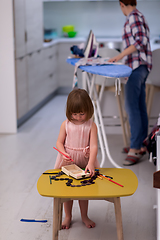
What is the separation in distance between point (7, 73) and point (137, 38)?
1.53 metres

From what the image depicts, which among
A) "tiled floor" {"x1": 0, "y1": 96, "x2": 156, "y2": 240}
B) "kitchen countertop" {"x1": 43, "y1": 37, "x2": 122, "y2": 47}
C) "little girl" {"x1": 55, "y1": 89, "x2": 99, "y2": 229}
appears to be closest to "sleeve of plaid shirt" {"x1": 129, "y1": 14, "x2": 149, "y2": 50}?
"tiled floor" {"x1": 0, "y1": 96, "x2": 156, "y2": 240}

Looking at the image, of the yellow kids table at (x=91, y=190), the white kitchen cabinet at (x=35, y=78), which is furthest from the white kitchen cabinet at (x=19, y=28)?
the yellow kids table at (x=91, y=190)

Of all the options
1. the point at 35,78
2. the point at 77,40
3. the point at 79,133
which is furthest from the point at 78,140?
the point at 77,40

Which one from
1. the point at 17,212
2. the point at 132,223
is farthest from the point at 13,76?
the point at 132,223

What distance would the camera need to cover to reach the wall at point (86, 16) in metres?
5.97

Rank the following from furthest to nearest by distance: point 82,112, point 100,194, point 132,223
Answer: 1. point 132,223
2. point 82,112
3. point 100,194

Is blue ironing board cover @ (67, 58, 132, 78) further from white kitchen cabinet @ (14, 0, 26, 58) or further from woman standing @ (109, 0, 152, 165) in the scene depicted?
white kitchen cabinet @ (14, 0, 26, 58)

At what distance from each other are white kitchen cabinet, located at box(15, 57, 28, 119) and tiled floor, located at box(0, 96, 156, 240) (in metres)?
0.59

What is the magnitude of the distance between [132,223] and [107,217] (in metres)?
0.15

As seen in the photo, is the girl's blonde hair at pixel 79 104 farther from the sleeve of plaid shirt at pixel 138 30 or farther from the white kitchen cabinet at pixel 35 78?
the white kitchen cabinet at pixel 35 78

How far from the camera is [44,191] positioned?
1.41 metres

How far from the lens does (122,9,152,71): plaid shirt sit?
266 centimetres

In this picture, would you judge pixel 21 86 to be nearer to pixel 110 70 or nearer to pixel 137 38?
pixel 137 38

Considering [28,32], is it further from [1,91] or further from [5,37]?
[1,91]
